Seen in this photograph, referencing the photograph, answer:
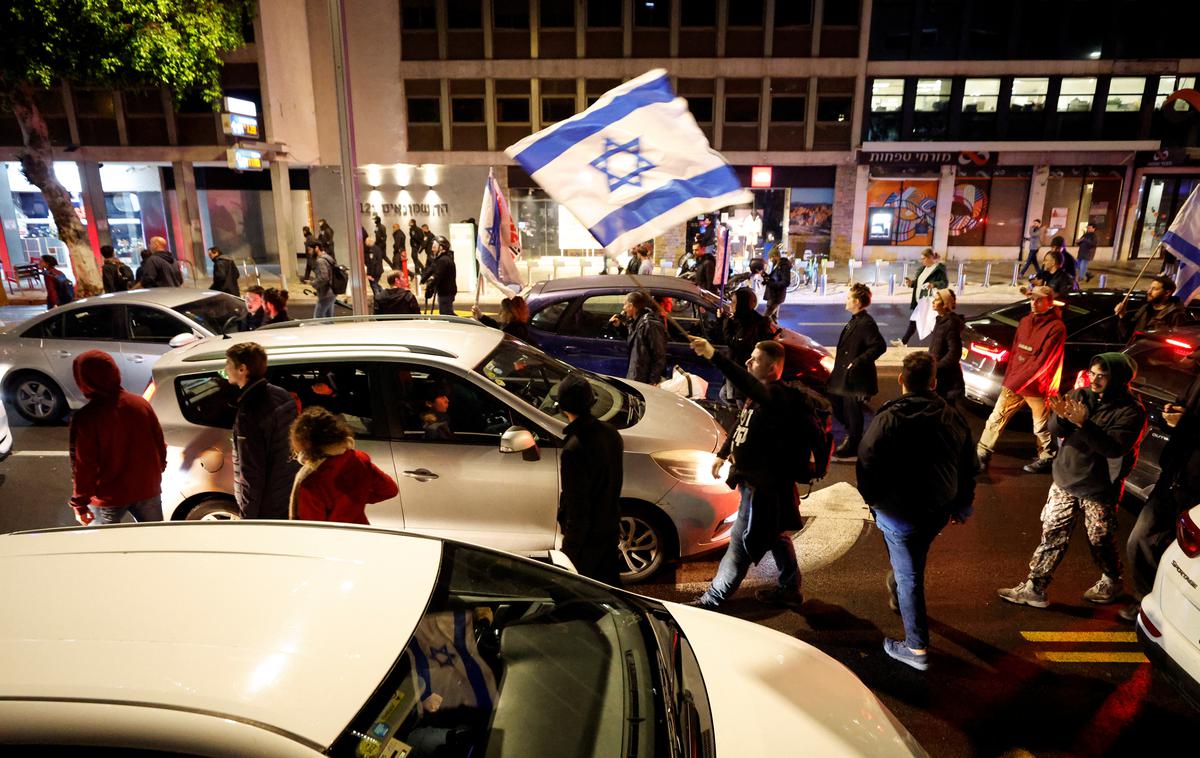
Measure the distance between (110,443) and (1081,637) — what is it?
6166mm

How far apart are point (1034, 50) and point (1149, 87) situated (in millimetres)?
4662

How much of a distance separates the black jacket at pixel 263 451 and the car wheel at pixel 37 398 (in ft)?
20.4

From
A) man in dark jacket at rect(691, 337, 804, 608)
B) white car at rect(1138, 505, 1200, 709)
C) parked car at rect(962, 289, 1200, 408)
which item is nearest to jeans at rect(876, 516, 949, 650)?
man in dark jacket at rect(691, 337, 804, 608)

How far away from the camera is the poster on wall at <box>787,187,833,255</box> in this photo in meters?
28.5

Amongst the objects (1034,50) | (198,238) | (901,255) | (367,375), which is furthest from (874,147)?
(367,375)

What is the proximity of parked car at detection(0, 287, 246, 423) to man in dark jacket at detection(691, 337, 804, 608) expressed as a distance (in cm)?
700

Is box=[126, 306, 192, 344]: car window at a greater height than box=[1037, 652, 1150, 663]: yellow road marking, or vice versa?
box=[126, 306, 192, 344]: car window

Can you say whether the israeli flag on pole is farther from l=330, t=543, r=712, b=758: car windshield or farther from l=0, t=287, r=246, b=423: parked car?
l=0, t=287, r=246, b=423: parked car

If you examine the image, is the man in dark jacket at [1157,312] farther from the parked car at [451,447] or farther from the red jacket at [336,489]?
the red jacket at [336,489]

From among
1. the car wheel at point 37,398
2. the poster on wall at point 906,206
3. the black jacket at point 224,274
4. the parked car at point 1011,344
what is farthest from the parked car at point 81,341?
the poster on wall at point 906,206

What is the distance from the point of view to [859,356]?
7406mm

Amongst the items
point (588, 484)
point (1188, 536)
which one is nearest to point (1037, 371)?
point (1188, 536)

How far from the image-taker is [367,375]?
5254 mm

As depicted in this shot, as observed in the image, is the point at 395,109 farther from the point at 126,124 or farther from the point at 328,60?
the point at 126,124
